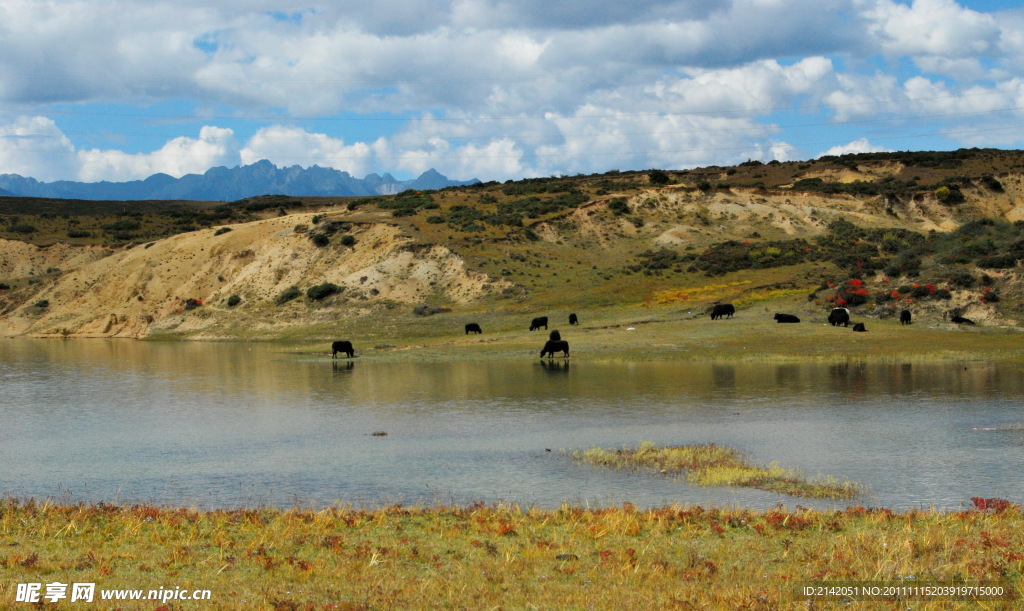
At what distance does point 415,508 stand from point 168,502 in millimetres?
5848

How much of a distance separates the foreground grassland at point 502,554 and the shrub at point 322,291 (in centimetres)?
5806

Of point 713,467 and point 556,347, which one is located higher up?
point 556,347

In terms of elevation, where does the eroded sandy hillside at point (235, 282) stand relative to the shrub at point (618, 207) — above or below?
below

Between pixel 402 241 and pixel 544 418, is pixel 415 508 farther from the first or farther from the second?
pixel 402 241

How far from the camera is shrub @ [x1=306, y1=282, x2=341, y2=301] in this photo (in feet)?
243

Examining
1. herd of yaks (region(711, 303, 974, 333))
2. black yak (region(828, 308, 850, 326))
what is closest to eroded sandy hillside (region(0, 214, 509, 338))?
herd of yaks (region(711, 303, 974, 333))

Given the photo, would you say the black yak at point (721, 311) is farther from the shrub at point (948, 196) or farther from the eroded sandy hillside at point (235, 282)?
the shrub at point (948, 196)

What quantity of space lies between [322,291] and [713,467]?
188ft

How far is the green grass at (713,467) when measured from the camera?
18.8m

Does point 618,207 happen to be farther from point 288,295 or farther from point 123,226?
point 123,226

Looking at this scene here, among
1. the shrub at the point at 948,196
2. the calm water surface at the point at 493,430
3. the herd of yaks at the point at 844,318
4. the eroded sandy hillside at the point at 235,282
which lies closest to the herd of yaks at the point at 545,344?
the calm water surface at the point at 493,430

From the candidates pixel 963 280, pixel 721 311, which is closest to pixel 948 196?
pixel 963 280

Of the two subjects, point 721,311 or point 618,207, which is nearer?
point 721,311

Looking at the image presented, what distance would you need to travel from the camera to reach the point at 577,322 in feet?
195
